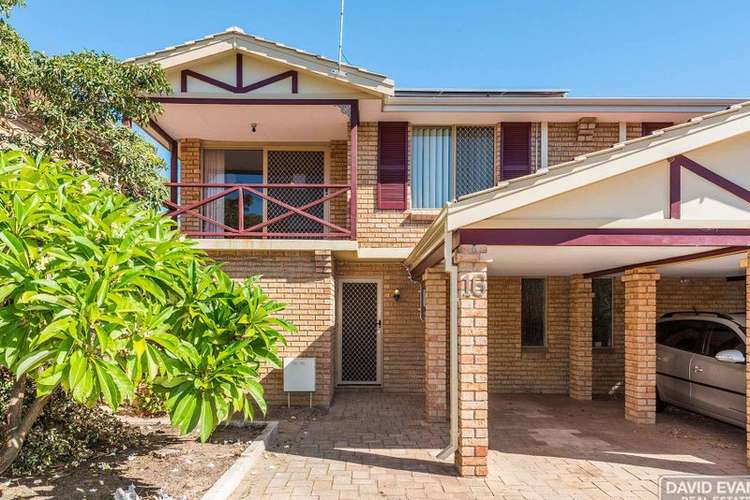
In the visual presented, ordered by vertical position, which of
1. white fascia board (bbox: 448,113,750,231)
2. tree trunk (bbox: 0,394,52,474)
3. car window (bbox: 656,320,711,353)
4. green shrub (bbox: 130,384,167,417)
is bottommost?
green shrub (bbox: 130,384,167,417)

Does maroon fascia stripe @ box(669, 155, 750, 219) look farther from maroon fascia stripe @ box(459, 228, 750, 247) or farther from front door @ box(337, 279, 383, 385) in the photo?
front door @ box(337, 279, 383, 385)

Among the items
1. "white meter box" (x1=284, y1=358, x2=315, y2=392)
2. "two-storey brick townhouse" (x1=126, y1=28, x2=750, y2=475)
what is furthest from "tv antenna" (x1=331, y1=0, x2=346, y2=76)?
"white meter box" (x1=284, y1=358, x2=315, y2=392)

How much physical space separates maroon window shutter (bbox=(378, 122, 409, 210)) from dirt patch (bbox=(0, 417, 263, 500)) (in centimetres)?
520

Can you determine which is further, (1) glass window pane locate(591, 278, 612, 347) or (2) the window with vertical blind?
(1) glass window pane locate(591, 278, 612, 347)

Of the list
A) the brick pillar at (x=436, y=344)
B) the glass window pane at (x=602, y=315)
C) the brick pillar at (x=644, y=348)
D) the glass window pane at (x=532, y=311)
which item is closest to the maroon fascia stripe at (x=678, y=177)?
the brick pillar at (x=644, y=348)

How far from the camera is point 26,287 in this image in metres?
3.24

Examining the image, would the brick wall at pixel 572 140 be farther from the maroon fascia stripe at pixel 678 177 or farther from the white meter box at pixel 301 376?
the white meter box at pixel 301 376

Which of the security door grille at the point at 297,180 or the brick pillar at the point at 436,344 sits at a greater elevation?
the security door grille at the point at 297,180

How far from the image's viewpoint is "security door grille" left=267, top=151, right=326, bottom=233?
1012 cm

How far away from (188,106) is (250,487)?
6685 millimetres

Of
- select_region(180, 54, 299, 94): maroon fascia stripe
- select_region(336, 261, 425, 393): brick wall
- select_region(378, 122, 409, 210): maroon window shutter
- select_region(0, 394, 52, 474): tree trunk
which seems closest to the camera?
select_region(0, 394, 52, 474): tree trunk

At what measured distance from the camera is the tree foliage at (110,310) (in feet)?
10.4

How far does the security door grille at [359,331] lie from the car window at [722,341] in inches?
234

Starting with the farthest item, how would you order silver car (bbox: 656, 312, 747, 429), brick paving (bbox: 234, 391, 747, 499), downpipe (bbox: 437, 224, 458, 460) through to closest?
silver car (bbox: 656, 312, 747, 429), downpipe (bbox: 437, 224, 458, 460), brick paving (bbox: 234, 391, 747, 499)
